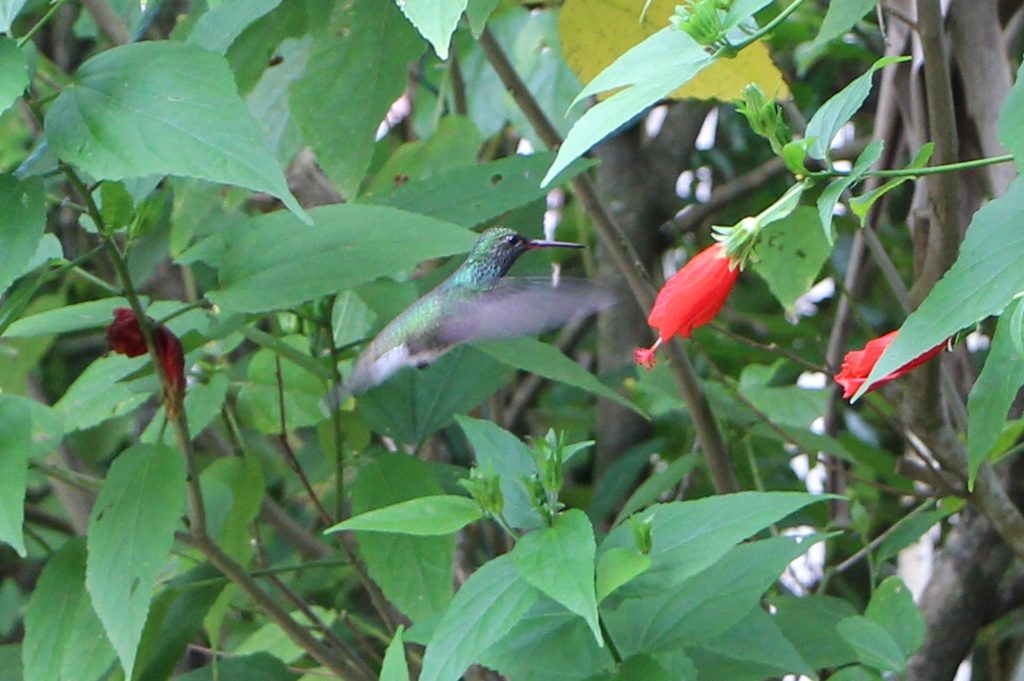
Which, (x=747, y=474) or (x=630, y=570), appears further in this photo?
(x=747, y=474)

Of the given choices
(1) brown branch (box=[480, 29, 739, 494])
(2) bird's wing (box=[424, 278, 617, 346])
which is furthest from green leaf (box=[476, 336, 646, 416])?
(1) brown branch (box=[480, 29, 739, 494])

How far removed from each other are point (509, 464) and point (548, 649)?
0.36 feet

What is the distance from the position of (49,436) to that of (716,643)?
50cm

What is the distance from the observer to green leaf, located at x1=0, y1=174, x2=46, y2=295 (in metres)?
0.73

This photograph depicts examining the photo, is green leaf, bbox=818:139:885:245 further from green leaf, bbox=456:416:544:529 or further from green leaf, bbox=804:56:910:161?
green leaf, bbox=456:416:544:529

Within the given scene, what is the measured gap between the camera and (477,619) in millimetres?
688

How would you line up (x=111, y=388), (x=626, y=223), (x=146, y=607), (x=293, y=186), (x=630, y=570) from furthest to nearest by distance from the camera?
1. (x=626, y=223)
2. (x=293, y=186)
3. (x=111, y=388)
4. (x=146, y=607)
5. (x=630, y=570)

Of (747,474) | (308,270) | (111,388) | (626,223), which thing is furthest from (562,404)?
(308,270)

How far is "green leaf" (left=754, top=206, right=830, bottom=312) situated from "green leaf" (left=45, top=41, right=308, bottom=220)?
19.5 inches

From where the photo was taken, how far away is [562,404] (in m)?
1.80

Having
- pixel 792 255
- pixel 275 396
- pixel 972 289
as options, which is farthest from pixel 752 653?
pixel 275 396

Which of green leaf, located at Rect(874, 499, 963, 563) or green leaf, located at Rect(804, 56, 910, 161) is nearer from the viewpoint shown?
green leaf, located at Rect(804, 56, 910, 161)

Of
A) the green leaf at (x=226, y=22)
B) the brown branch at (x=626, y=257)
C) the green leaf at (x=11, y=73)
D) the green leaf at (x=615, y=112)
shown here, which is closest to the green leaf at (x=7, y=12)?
the green leaf at (x=11, y=73)

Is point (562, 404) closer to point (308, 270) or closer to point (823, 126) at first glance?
point (308, 270)
